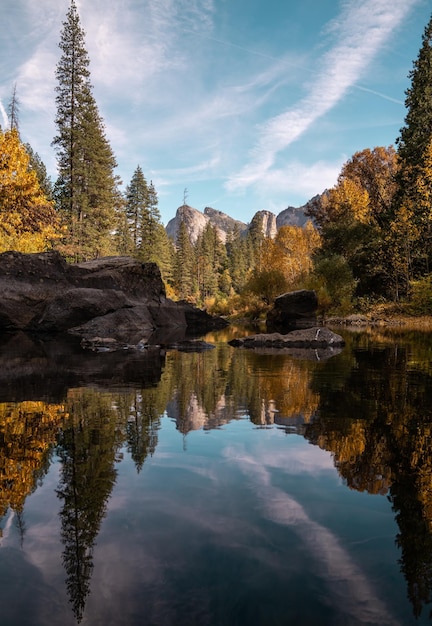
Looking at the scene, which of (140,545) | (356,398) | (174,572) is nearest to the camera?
(174,572)

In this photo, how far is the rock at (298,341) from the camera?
640 inches

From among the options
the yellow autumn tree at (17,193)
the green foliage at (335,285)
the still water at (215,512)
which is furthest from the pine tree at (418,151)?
the still water at (215,512)

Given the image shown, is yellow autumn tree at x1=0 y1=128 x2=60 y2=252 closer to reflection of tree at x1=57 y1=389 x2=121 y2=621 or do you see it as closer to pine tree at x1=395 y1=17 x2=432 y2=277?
reflection of tree at x1=57 y1=389 x2=121 y2=621

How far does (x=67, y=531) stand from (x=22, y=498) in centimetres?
64

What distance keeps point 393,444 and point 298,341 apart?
12.7m

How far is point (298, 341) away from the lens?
54.5 ft

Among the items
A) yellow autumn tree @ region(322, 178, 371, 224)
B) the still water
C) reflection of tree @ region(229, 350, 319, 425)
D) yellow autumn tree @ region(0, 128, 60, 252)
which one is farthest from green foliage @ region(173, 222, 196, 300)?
the still water

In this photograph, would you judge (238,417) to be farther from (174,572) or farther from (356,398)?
(174,572)

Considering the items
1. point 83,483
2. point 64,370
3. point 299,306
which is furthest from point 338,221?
point 83,483

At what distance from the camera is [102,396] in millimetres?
6508

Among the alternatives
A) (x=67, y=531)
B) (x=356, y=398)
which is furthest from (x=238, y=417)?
(x=67, y=531)

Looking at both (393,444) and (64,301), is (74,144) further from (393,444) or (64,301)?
(393,444)

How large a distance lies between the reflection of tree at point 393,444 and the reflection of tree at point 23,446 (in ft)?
7.18

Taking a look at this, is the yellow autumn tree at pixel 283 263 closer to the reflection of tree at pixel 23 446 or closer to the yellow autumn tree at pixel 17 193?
the yellow autumn tree at pixel 17 193
